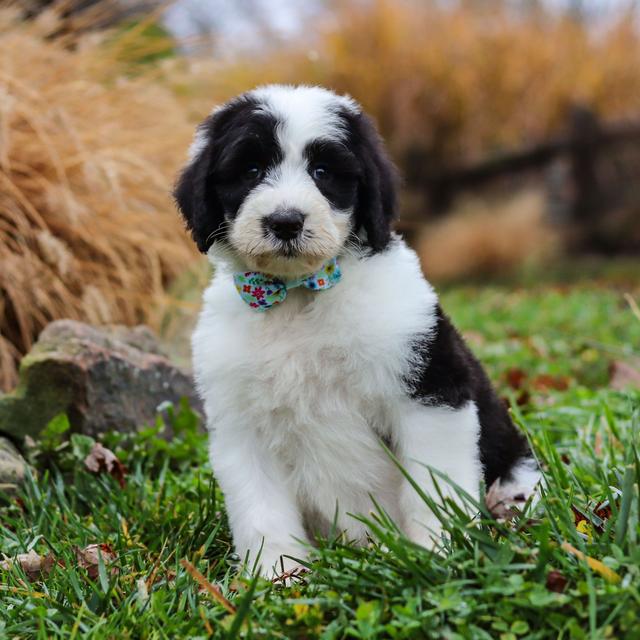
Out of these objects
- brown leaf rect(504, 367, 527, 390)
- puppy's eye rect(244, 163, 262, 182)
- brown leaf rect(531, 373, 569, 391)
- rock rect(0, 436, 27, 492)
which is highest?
puppy's eye rect(244, 163, 262, 182)

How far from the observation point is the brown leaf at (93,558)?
2.59 metres

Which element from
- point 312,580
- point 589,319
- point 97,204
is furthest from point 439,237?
point 312,580

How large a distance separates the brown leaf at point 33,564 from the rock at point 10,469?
2.23 feet

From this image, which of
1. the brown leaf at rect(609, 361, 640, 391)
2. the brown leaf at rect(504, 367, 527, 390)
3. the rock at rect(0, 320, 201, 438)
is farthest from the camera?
the brown leaf at rect(504, 367, 527, 390)

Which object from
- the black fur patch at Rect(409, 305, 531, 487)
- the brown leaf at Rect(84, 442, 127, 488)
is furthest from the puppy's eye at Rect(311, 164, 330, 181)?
the brown leaf at Rect(84, 442, 127, 488)

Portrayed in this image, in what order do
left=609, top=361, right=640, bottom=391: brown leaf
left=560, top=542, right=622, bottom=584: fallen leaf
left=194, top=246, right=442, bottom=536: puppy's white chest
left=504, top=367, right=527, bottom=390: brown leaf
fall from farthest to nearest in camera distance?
left=504, top=367, right=527, bottom=390: brown leaf, left=609, top=361, right=640, bottom=391: brown leaf, left=194, top=246, right=442, bottom=536: puppy's white chest, left=560, top=542, right=622, bottom=584: fallen leaf

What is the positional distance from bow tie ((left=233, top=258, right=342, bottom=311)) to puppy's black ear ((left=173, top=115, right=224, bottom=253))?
196 millimetres

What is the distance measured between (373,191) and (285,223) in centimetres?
38

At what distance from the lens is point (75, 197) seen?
17.6 feet

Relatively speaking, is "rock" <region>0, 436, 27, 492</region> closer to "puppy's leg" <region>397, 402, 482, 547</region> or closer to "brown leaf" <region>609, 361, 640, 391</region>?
"puppy's leg" <region>397, 402, 482, 547</region>

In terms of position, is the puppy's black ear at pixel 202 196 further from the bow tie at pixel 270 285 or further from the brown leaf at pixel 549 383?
the brown leaf at pixel 549 383

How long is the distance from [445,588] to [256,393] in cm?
93

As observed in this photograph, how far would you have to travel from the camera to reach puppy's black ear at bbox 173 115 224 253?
2.78 m

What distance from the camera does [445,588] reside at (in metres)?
1.98
